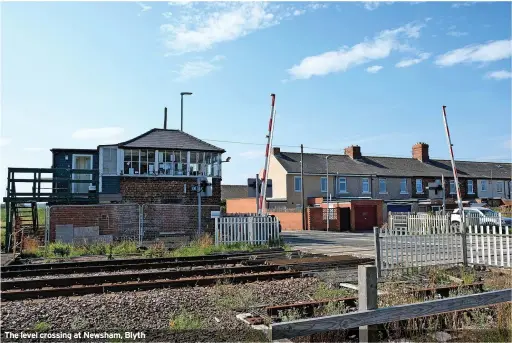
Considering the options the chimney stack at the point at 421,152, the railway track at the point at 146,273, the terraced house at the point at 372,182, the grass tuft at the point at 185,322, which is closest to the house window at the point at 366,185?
the terraced house at the point at 372,182

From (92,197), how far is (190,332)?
A: 19843 mm

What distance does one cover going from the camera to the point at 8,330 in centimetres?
608

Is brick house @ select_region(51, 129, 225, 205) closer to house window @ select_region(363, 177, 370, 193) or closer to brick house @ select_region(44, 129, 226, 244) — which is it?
brick house @ select_region(44, 129, 226, 244)

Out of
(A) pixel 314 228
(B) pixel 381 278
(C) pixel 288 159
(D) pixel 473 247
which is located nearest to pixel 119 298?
(B) pixel 381 278

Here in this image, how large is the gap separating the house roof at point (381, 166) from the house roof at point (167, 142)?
15763mm

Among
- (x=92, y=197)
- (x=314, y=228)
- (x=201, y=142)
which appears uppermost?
(x=201, y=142)

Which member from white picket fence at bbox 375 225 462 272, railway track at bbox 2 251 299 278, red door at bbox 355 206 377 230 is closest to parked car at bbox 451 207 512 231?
red door at bbox 355 206 377 230

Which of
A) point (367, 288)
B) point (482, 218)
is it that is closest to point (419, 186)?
point (482, 218)

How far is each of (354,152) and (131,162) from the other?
29.7 metres

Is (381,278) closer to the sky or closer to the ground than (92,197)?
closer to the ground

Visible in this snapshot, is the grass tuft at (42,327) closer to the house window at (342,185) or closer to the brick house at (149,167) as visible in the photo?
the brick house at (149,167)

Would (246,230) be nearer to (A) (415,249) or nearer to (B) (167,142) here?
(A) (415,249)

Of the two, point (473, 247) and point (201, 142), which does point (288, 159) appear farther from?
point (473, 247)

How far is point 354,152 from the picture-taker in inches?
1955
